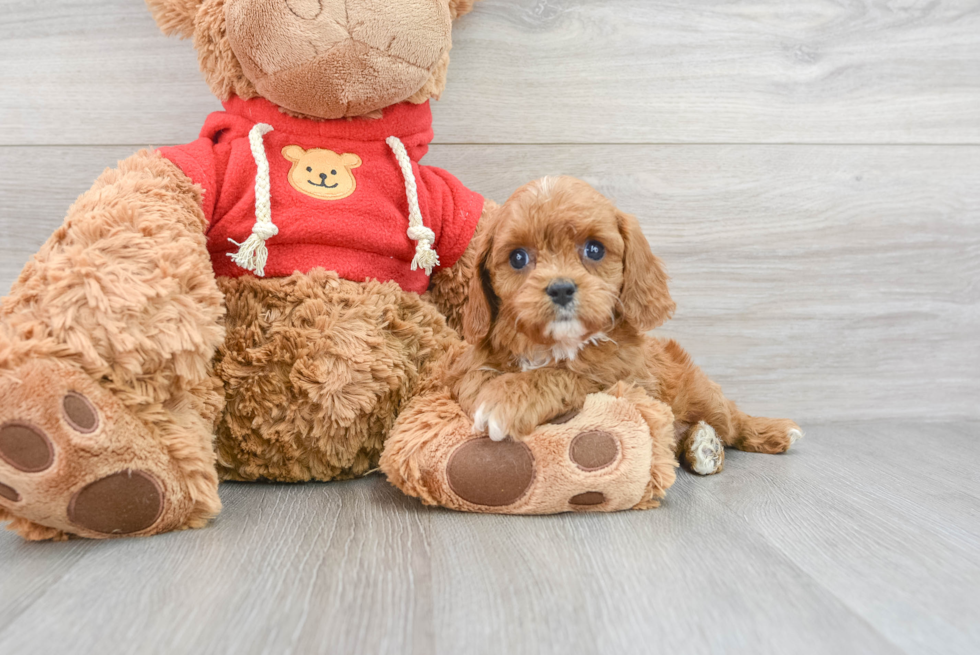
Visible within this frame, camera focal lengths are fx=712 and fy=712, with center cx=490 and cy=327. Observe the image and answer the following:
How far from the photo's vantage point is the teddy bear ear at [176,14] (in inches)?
54.2

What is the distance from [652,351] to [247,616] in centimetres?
90

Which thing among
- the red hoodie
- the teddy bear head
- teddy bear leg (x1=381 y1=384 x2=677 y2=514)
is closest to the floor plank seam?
teddy bear leg (x1=381 y1=384 x2=677 y2=514)

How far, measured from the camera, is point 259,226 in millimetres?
1289

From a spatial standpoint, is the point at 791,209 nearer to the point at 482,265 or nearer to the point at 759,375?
the point at 759,375

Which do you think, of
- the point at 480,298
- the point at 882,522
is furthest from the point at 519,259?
the point at 882,522

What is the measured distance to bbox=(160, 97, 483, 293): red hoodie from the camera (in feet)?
4.44

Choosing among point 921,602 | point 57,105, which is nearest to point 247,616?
point 921,602

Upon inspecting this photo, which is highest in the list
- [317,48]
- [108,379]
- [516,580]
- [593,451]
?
[317,48]

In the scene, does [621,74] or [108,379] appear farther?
[621,74]

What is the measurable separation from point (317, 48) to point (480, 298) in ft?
1.75

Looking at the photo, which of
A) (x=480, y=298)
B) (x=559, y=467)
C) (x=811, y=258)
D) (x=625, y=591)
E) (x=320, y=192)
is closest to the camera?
(x=625, y=591)

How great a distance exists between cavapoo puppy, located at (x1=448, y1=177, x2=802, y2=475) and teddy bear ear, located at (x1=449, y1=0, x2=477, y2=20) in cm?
53

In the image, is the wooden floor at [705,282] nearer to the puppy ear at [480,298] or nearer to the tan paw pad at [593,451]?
the tan paw pad at [593,451]

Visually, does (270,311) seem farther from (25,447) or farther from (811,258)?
(811,258)
